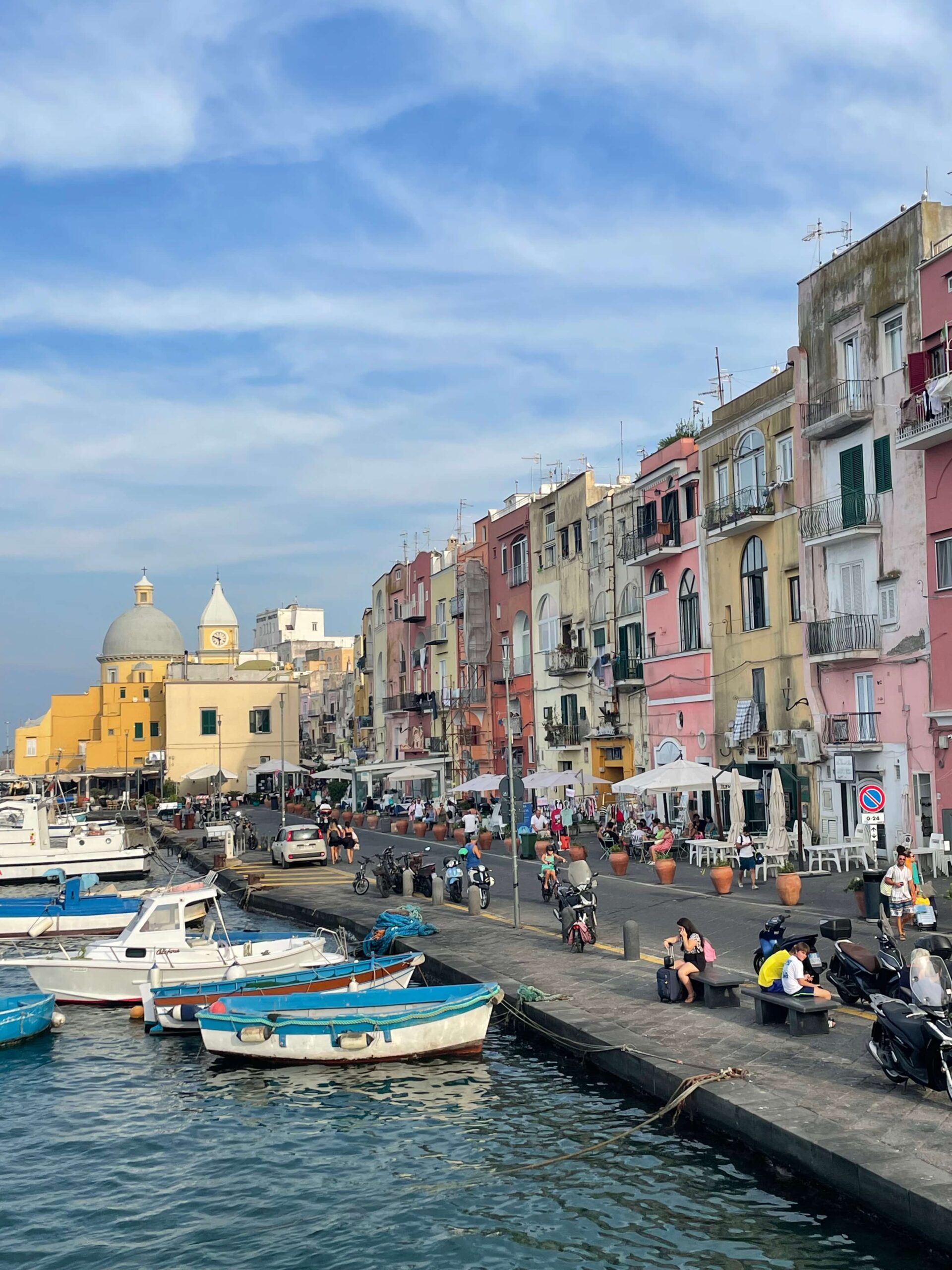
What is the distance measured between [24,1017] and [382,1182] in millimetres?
10113

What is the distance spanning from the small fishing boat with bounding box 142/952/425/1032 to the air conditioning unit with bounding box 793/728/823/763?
55.6 ft

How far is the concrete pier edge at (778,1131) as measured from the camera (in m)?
10.0

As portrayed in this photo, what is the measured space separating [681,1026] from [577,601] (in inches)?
1523

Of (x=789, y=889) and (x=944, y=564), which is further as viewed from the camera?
(x=944, y=564)

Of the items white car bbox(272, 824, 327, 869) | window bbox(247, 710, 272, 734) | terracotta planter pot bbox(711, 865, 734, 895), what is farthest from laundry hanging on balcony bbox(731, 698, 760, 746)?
window bbox(247, 710, 272, 734)

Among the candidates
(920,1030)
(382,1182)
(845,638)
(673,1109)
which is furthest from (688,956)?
(845,638)

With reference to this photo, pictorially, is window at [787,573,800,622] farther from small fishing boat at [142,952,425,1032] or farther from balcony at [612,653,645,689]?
small fishing boat at [142,952,425,1032]

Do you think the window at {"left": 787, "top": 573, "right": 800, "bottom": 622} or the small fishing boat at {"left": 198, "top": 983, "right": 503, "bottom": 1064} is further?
the window at {"left": 787, "top": 573, "right": 800, "bottom": 622}

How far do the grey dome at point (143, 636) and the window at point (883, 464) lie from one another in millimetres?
93125

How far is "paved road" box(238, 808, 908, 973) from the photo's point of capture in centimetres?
2203

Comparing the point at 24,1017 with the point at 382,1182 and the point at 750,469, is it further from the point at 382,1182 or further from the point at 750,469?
the point at 750,469

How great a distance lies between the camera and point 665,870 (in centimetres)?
3044

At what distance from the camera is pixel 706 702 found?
137 ft

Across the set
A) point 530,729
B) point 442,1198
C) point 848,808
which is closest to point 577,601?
point 530,729
